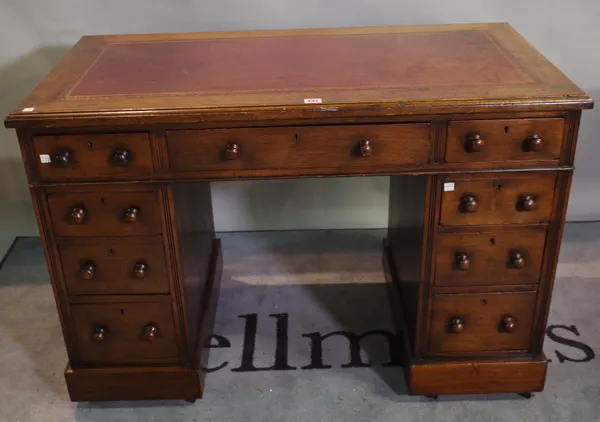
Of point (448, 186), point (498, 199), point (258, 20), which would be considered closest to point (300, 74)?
point (448, 186)

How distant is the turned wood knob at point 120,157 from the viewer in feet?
4.73

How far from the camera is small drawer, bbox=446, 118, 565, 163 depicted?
57.0 inches

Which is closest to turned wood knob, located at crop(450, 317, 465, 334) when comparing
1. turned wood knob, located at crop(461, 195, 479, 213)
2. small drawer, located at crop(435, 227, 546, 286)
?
small drawer, located at crop(435, 227, 546, 286)

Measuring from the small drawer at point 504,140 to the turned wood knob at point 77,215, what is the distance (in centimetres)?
86

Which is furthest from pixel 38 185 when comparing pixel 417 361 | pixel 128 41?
pixel 417 361

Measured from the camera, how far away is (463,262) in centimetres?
160

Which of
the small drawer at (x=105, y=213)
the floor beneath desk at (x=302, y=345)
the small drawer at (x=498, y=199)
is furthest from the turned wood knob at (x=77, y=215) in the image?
the small drawer at (x=498, y=199)

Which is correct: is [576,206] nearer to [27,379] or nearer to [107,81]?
[107,81]

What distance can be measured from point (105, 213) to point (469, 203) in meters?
0.86

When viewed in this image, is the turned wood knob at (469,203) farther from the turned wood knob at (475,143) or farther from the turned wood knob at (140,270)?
the turned wood knob at (140,270)

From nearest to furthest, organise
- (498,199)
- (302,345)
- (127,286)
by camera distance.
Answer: (498,199) → (127,286) → (302,345)

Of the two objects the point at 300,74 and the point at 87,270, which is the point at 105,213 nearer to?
the point at 87,270

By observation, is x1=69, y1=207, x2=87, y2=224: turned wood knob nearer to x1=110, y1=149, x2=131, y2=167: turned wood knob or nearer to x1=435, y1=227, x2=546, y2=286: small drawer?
x1=110, y1=149, x2=131, y2=167: turned wood knob

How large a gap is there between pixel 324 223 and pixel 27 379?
1.19m
